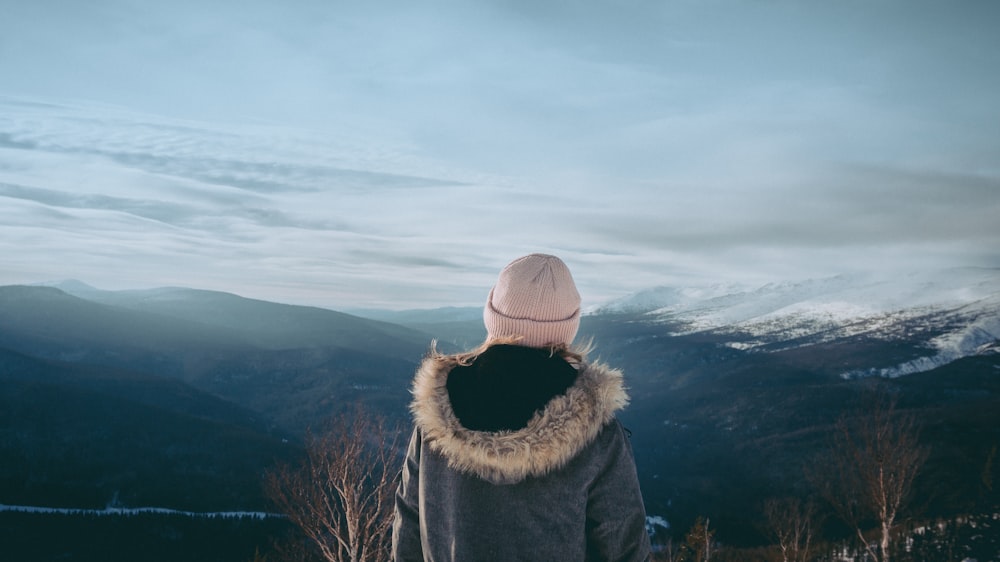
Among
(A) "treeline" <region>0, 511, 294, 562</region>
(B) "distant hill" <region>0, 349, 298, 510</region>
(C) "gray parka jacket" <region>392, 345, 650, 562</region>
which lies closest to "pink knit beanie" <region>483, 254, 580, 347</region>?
(C) "gray parka jacket" <region>392, 345, 650, 562</region>

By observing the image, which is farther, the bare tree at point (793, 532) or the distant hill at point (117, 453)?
the distant hill at point (117, 453)

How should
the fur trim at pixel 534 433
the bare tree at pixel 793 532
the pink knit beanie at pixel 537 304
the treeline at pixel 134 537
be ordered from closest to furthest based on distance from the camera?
1. the fur trim at pixel 534 433
2. the pink knit beanie at pixel 537 304
3. the bare tree at pixel 793 532
4. the treeline at pixel 134 537

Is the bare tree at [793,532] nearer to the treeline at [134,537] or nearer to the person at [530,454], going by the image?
the person at [530,454]

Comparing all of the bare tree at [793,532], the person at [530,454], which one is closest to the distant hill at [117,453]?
the bare tree at [793,532]

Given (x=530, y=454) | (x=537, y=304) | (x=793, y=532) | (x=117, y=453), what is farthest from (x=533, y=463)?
(x=117, y=453)

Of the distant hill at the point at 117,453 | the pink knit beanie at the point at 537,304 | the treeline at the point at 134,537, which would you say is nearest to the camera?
the pink knit beanie at the point at 537,304

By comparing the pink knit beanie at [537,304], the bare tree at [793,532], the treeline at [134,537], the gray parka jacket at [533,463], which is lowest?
the treeline at [134,537]

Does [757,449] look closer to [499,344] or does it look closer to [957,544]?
[957,544]

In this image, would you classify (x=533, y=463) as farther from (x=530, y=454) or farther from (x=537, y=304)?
(x=537, y=304)

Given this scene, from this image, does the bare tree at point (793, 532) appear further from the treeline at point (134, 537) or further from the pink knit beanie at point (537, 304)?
the treeline at point (134, 537)

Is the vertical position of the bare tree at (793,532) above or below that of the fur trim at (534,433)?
below

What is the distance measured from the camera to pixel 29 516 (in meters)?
105

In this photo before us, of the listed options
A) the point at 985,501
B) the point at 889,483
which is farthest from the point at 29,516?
the point at 985,501

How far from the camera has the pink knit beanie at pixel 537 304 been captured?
256 cm
